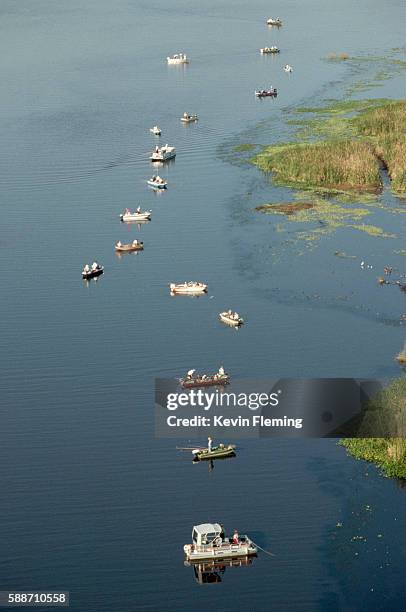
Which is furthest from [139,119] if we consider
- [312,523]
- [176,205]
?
[312,523]

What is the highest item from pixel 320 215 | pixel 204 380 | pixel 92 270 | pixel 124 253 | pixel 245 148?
pixel 245 148

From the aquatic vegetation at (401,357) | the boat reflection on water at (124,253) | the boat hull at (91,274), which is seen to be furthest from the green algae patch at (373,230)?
the aquatic vegetation at (401,357)

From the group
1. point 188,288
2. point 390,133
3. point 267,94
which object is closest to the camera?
point 188,288

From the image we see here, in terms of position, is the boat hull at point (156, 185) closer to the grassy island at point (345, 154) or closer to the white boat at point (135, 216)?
the white boat at point (135, 216)

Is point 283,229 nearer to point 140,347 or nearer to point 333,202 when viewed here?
point 333,202

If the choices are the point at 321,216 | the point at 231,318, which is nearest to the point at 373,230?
the point at 321,216

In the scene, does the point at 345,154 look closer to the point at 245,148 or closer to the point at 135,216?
the point at 245,148
